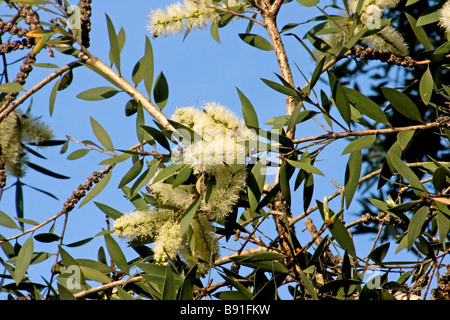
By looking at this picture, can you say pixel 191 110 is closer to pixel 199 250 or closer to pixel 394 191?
pixel 199 250

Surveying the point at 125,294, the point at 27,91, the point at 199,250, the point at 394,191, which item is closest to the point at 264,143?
the point at 199,250

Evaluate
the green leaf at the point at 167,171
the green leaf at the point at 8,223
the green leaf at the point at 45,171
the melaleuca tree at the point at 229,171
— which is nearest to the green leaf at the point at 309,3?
the melaleuca tree at the point at 229,171

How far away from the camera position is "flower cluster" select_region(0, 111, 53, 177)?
63.6 inches

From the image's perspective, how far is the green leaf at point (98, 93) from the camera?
1538mm

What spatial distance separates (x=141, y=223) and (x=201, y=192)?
0.22 metres

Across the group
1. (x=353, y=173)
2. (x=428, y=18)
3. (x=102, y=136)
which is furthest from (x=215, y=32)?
(x=353, y=173)

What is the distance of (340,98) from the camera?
1.23m

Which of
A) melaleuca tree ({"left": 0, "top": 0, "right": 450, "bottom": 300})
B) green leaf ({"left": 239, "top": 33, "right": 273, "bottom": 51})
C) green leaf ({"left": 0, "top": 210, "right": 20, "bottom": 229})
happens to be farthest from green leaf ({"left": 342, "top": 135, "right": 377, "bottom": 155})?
green leaf ({"left": 0, "top": 210, "right": 20, "bottom": 229})

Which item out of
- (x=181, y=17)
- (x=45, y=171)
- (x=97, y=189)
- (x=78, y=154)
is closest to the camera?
(x=97, y=189)

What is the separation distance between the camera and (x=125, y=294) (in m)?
1.25

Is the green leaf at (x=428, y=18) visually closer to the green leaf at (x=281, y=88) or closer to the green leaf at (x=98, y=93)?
the green leaf at (x=281, y=88)

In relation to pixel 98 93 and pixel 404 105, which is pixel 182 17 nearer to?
pixel 98 93

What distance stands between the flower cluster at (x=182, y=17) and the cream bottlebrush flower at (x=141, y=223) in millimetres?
617

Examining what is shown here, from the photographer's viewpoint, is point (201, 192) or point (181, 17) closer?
point (201, 192)
